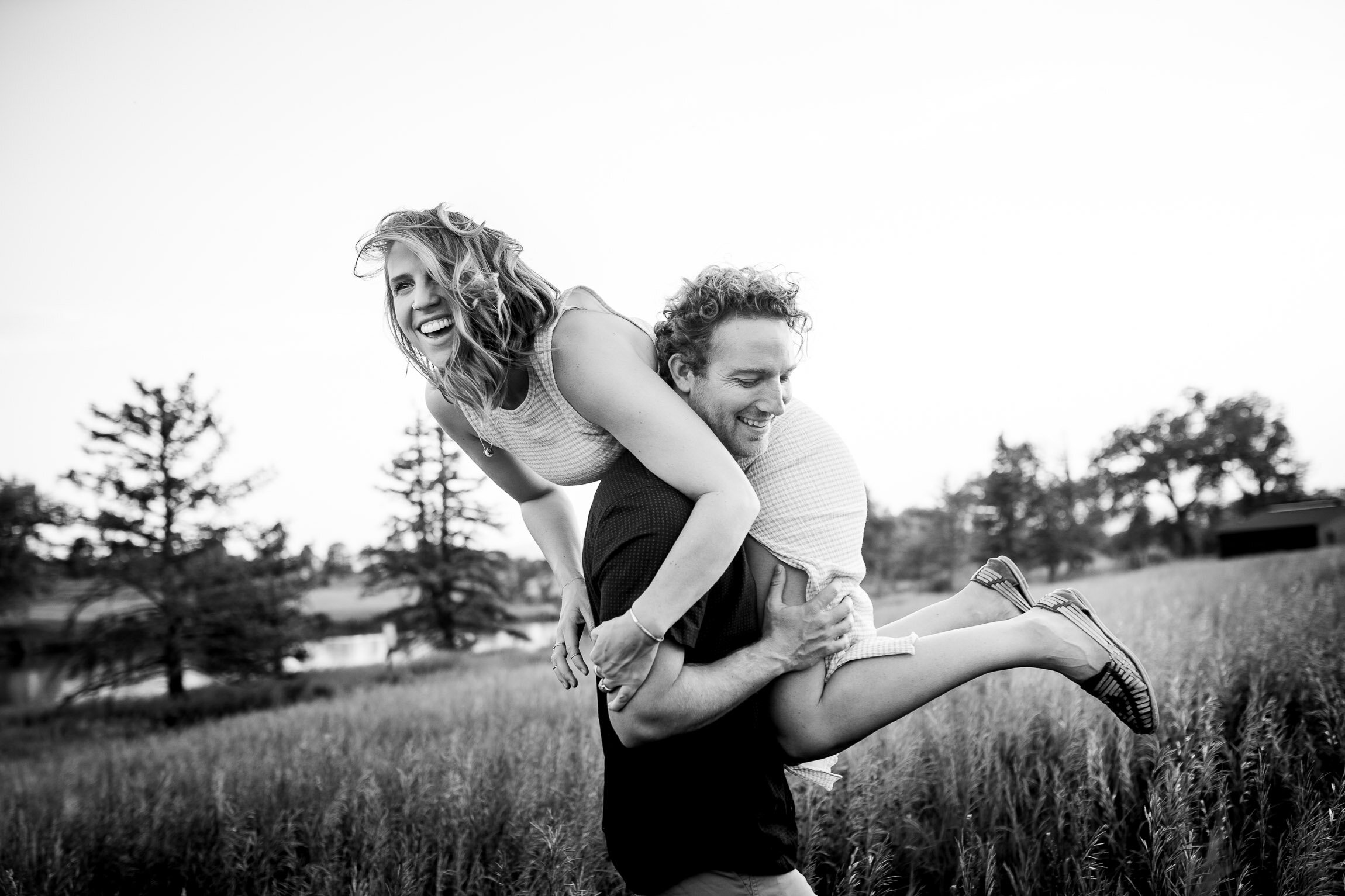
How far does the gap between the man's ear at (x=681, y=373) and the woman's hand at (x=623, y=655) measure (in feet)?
2.46

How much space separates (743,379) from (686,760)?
106 cm

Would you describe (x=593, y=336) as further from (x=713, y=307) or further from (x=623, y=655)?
(x=623, y=655)

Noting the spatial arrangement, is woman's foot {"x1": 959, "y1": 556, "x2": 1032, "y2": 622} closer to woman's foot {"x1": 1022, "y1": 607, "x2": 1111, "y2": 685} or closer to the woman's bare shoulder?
woman's foot {"x1": 1022, "y1": 607, "x2": 1111, "y2": 685}

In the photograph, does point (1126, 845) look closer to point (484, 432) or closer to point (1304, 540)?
Result: point (484, 432)

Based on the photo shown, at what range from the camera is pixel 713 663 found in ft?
6.89

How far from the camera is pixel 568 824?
3.31 m

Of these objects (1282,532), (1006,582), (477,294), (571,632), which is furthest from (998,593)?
(1282,532)

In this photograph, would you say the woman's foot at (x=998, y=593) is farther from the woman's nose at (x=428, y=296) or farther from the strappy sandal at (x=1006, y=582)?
the woman's nose at (x=428, y=296)

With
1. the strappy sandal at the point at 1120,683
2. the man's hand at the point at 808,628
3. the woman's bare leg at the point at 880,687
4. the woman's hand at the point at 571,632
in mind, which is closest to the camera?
the man's hand at the point at 808,628

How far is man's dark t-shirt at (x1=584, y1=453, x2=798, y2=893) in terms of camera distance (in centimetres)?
205

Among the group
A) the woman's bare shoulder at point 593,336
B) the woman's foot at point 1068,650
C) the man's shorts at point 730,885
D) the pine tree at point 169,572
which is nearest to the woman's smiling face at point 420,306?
the woman's bare shoulder at point 593,336

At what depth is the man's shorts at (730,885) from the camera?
2.13 meters

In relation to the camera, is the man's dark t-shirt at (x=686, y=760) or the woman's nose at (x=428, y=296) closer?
the man's dark t-shirt at (x=686, y=760)

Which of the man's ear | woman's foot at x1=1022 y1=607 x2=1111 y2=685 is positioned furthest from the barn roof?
the man's ear
